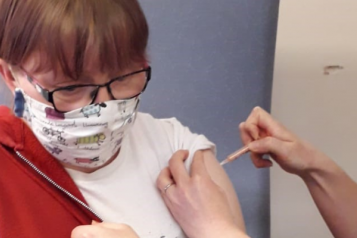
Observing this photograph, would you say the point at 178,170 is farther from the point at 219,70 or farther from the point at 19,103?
the point at 219,70

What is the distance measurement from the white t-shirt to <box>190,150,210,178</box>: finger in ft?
0.10

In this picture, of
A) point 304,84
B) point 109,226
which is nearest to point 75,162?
point 109,226

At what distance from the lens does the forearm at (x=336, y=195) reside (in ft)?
3.86

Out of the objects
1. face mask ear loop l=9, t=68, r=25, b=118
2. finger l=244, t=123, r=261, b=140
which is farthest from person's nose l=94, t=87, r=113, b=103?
finger l=244, t=123, r=261, b=140

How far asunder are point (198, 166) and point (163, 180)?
0.08m

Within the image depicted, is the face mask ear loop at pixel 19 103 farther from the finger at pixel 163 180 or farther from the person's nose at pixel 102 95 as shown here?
the finger at pixel 163 180

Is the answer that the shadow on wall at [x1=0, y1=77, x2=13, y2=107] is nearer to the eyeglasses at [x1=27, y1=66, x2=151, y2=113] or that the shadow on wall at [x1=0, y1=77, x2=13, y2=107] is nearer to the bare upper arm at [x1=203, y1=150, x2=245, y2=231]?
the eyeglasses at [x1=27, y1=66, x2=151, y2=113]

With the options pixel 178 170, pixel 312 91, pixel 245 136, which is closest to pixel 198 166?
pixel 178 170

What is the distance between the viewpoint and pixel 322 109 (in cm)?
171

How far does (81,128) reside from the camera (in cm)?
92

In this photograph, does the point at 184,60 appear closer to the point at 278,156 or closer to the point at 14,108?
the point at 278,156

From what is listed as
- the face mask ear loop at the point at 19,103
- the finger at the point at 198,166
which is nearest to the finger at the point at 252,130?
the finger at the point at 198,166

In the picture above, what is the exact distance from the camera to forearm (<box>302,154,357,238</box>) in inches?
46.3

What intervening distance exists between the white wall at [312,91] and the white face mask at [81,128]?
0.82 meters
